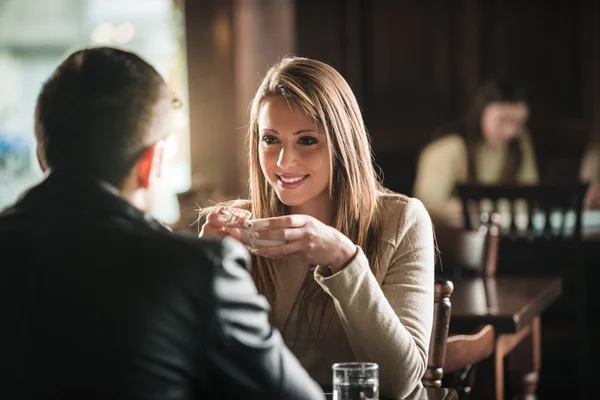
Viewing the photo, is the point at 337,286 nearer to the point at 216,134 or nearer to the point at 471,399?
the point at 471,399

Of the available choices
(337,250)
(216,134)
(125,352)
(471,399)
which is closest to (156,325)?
(125,352)

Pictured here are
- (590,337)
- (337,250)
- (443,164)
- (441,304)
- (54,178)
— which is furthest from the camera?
(443,164)

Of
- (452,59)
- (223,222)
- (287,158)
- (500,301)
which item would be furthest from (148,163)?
(452,59)

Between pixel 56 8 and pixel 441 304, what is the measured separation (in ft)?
17.2

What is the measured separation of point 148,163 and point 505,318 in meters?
1.43

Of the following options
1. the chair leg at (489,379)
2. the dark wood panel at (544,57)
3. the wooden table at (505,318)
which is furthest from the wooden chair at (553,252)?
the dark wood panel at (544,57)

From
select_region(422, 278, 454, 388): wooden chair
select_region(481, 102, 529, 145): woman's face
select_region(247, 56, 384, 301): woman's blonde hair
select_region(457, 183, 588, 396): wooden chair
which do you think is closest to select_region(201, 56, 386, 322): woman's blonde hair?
select_region(247, 56, 384, 301): woman's blonde hair

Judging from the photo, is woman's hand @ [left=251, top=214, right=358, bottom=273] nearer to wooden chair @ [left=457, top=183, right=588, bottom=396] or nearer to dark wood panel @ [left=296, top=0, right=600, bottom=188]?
wooden chair @ [left=457, top=183, right=588, bottom=396]

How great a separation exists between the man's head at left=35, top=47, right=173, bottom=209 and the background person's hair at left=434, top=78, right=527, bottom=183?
3.96 m

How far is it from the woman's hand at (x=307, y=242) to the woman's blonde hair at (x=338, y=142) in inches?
12.3

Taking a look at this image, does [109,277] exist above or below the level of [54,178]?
below

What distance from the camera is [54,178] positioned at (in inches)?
45.9

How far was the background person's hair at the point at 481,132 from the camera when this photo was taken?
4.97 metres

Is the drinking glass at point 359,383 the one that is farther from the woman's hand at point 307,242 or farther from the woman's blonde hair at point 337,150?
the woman's blonde hair at point 337,150
